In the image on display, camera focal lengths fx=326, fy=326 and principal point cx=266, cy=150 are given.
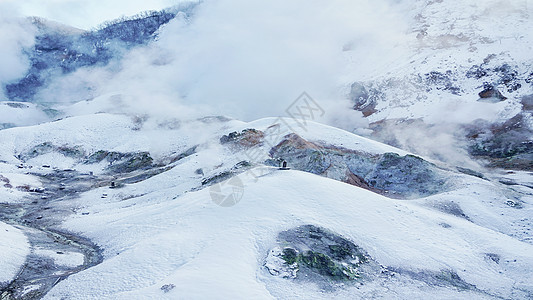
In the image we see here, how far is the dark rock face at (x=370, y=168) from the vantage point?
39.8m

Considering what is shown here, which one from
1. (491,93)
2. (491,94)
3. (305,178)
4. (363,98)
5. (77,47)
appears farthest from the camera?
(77,47)

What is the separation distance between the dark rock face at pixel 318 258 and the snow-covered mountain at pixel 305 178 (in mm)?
103

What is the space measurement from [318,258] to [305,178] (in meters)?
9.39

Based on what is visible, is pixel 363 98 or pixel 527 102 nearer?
pixel 527 102

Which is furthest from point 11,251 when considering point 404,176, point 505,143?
point 505,143

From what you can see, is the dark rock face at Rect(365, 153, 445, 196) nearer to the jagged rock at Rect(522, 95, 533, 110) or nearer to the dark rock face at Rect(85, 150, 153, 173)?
the dark rock face at Rect(85, 150, 153, 173)

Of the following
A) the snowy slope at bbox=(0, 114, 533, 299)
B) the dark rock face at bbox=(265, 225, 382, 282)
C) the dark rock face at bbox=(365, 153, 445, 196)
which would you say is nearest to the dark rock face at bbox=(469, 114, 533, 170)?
the dark rock face at bbox=(365, 153, 445, 196)

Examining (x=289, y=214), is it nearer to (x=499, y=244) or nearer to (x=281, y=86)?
(x=499, y=244)

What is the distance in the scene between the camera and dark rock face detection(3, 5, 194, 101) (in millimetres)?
145250

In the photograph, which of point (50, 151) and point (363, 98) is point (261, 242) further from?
point (363, 98)

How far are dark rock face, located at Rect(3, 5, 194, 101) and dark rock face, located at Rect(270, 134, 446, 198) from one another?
475ft

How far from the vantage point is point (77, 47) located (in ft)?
520

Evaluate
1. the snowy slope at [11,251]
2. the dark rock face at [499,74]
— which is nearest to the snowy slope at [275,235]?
the snowy slope at [11,251]

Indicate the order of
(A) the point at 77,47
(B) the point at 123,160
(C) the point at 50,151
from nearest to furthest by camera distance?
(B) the point at 123,160
(C) the point at 50,151
(A) the point at 77,47
